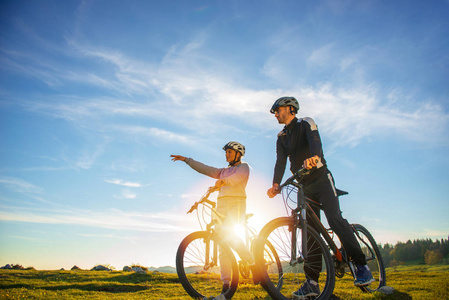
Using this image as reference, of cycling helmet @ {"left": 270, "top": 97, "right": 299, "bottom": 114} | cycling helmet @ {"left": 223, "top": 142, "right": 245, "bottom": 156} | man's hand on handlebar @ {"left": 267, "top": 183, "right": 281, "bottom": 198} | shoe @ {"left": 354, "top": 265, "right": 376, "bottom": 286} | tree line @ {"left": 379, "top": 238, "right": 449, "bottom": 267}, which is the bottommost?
tree line @ {"left": 379, "top": 238, "right": 449, "bottom": 267}

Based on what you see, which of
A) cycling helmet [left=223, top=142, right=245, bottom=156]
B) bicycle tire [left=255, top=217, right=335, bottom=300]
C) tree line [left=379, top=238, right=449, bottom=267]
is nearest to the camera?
bicycle tire [left=255, top=217, right=335, bottom=300]

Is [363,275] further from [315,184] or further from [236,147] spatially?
[236,147]

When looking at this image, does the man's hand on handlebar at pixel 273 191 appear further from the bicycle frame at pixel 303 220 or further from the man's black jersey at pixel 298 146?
the man's black jersey at pixel 298 146

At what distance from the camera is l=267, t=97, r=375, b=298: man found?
5.59 meters

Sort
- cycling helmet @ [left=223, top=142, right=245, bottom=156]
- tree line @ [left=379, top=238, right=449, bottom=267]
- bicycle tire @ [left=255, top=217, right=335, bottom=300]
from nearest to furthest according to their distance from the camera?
bicycle tire @ [left=255, top=217, right=335, bottom=300] → cycling helmet @ [left=223, top=142, right=245, bottom=156] → tree line @ [left=379, top=238, right=449, bottom=267]

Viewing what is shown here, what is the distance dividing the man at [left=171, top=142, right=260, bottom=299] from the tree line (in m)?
140

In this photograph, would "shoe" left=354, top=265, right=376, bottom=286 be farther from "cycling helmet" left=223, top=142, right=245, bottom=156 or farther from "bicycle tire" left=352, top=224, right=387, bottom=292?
"cycling helmet" left=223, top=142, right=245, bottom=156

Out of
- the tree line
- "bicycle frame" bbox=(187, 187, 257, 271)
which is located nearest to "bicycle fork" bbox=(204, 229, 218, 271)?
"bicycle frame" bbox=(187, 187, 257, 271)

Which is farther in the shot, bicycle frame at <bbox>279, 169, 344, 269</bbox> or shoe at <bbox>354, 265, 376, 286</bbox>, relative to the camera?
shoe at <bbox>354, 265, 376, 286</bbox>

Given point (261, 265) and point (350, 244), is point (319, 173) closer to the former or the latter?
point (350, 244)

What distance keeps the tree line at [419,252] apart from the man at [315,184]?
14025 cm

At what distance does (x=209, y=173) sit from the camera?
7.90 m

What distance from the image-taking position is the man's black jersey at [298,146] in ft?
18.6

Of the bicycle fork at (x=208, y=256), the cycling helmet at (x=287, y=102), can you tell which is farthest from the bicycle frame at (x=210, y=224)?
the cycling helmet at (x=287, y=102)
